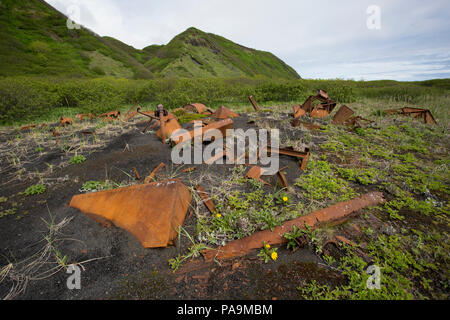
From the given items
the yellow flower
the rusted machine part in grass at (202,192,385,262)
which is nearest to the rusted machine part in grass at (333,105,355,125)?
the rusted machine part in grass at (202,192,385,262)

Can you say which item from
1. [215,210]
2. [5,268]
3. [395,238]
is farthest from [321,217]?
[5,268]

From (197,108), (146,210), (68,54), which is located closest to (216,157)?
(146,210)

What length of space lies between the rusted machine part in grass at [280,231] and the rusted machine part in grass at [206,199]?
556 millimetres

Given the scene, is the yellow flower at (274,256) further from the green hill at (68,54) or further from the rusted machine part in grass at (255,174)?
the green hill at (68,54)

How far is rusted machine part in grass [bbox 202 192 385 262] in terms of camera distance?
66.4 inches

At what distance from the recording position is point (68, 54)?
30.4 metres

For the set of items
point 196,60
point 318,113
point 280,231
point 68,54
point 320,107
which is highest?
point 196,60

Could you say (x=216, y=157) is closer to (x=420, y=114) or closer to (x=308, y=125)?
(x=308, y=125)

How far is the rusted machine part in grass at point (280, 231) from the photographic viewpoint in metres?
1.69

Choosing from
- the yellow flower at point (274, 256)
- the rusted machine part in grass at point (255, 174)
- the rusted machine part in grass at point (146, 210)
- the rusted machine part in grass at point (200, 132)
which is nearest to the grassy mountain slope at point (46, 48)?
the rusted machine part in grass at point (200, 132)

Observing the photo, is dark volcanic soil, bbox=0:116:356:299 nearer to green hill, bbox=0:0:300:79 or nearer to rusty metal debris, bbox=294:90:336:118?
rusty metal debris, bbox=294:90:336:118

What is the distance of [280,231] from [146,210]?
4.66 ft

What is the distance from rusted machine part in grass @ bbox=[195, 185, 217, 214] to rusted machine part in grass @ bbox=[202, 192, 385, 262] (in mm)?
556
